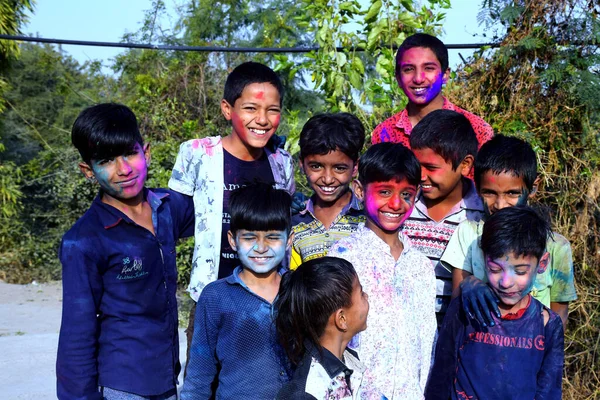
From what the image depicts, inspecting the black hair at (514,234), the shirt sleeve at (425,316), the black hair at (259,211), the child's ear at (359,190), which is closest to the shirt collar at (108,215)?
the black hair at (259,211)

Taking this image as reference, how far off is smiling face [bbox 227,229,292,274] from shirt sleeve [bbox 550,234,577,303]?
111cm

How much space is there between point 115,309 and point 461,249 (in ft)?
4.62

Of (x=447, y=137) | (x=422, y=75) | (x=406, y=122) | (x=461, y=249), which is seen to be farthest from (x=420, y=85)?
(x=461, y=249)

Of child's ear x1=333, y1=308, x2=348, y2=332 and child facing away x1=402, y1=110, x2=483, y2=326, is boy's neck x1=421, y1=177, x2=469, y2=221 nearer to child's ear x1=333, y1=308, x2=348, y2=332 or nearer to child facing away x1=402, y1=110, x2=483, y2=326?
child facing away x1=402, y1=110, x2=483, y2=326

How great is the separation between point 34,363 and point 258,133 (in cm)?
357

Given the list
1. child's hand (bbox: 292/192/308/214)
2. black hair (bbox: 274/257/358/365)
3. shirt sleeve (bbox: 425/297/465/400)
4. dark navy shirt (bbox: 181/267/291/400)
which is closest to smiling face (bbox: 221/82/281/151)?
child's hand (bbox: 292/192/308/214)

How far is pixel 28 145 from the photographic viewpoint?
13.1 metres

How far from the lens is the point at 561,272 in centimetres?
272

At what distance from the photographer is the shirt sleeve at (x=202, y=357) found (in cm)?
249

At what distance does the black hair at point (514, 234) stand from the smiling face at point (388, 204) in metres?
0.33

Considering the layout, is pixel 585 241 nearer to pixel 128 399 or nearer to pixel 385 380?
pixel 385 380

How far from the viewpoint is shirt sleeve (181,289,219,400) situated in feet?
8.18

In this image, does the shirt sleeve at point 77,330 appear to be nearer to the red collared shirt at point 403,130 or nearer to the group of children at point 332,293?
the group of children at point 332,293

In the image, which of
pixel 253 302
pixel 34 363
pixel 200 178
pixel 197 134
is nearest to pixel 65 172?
pixel 197 134
